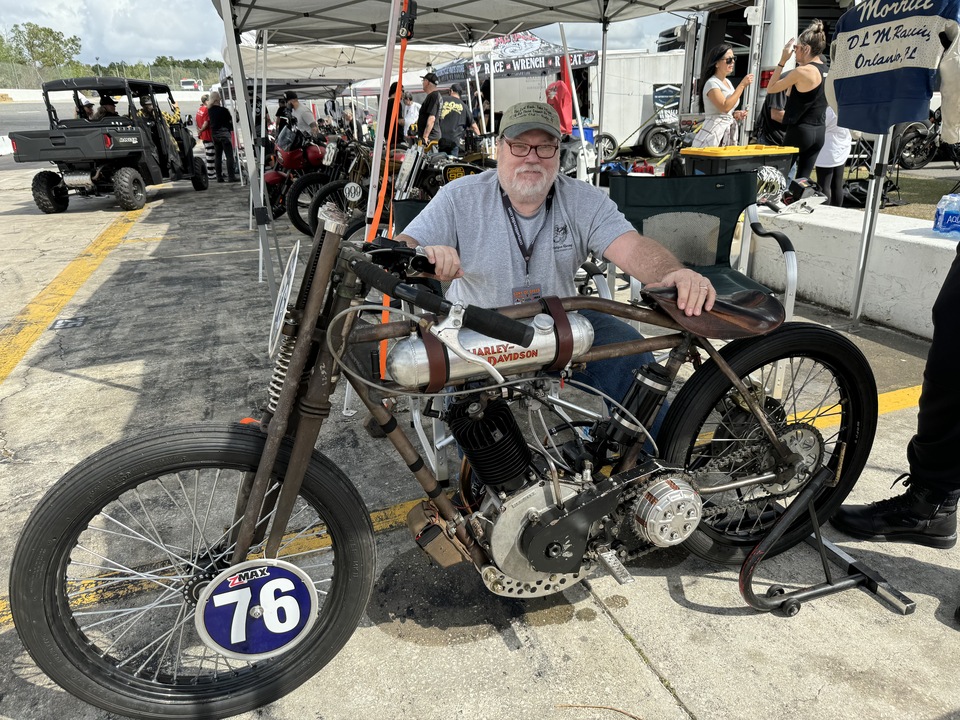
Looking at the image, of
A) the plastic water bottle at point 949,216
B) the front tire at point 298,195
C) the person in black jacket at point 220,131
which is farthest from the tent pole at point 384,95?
the person in black jacket at point 220,131

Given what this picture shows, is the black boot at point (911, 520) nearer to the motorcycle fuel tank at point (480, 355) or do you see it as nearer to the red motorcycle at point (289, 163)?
the motorcycle fuel tank at point (480, 355)

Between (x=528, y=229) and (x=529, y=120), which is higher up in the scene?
(x=529, y=120)

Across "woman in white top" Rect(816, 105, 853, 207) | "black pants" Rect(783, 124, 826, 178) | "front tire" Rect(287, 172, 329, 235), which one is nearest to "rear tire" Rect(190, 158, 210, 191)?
"front tire" Rect(287, 172, 329, 235)

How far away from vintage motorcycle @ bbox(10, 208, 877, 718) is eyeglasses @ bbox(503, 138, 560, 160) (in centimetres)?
74

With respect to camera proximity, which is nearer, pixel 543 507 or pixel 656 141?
pixel 543 507

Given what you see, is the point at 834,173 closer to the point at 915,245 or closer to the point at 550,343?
the point at 915,245

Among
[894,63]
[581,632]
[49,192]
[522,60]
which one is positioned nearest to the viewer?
[581,632]

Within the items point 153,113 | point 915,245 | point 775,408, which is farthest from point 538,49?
point 775,408

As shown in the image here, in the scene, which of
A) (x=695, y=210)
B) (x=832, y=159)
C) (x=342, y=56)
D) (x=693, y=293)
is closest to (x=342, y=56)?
(x=342, y=56)

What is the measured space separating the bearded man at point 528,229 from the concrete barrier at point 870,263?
→ 2.64 meters

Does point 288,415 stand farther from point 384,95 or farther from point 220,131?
point 220,131

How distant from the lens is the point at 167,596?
1.74 m

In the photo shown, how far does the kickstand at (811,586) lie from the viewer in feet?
6.47

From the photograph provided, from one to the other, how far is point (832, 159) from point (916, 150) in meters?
5.02
